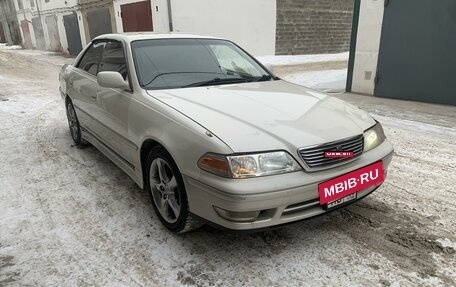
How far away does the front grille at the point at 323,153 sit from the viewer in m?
2.37

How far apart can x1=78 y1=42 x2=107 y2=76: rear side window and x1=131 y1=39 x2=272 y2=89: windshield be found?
34.4 inches

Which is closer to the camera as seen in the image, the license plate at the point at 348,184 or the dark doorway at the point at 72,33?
the license plate at the point at 348,184

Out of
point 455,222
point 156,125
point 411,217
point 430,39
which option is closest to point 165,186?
point 156,125

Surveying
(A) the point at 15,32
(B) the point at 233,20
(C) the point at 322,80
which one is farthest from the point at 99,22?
(A) the point at 15,32

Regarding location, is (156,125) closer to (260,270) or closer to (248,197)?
(248,197)

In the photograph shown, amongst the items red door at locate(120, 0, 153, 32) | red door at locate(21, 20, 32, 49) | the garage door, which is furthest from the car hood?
red door at locate(21, 20, 32, 49)

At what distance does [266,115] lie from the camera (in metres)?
2.68

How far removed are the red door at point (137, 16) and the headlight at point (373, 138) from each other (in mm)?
14233

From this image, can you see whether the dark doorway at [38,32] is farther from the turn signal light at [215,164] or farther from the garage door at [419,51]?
the turn signal light at [215,164]

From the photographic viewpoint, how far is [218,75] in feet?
11.5

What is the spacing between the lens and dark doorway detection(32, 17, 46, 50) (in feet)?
87.1

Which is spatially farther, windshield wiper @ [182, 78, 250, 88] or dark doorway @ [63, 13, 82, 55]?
dark doorway @ [63, 13, 82, 55]

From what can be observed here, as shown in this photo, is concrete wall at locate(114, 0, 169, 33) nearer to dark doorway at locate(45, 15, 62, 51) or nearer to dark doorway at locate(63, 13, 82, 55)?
dark doorway at locate(63, 13, 82, 55)

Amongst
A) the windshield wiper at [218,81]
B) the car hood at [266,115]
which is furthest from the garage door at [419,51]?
the windshield wiper at [218,81]
